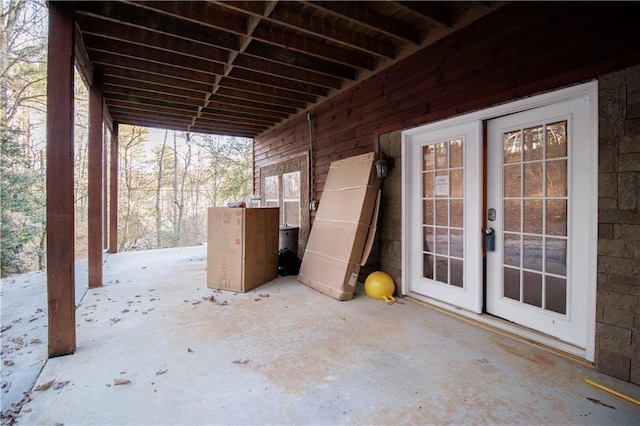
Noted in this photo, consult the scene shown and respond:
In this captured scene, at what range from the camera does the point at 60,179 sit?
2.34 m

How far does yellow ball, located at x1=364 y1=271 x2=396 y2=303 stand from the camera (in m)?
3.76

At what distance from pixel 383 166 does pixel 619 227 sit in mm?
2288

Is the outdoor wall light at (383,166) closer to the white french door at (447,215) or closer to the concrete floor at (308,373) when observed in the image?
the white french door at (447,215)

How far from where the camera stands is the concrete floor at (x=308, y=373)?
170 cm

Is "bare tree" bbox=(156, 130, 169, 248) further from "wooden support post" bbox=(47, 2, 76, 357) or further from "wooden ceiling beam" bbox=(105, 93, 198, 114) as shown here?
"wooden support post" bbox=(47, 2, 76, 357)

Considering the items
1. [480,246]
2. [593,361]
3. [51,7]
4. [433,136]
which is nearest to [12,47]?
[51,7]

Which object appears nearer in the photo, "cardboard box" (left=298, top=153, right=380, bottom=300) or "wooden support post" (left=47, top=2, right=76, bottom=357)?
"wooden support post" (left=47, top=2, right=76, bottom=357)

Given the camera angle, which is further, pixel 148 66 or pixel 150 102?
pixel 150 102

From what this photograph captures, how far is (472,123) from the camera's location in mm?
3061

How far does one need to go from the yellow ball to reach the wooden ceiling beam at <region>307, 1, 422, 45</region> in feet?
9.08

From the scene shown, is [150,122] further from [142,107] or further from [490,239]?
[490,239]

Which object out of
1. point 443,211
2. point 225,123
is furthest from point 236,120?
point 443,211

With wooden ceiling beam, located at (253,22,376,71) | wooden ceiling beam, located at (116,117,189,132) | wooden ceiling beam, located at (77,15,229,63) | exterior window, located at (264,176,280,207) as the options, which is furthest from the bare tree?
wooden ceiling beam, located at (253,22,376,71)

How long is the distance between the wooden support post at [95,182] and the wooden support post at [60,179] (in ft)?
7.14
